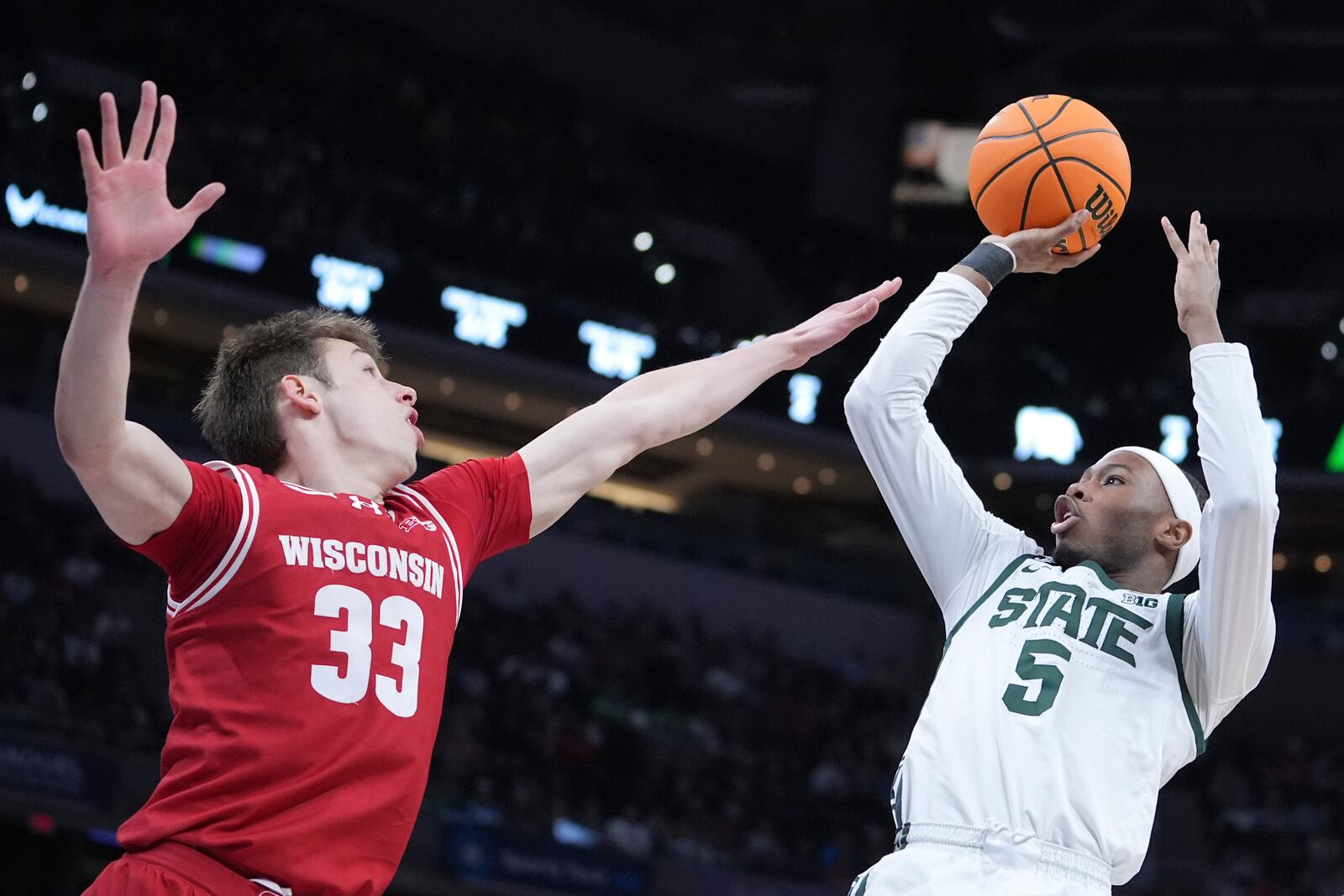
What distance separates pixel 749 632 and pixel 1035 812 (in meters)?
18.7

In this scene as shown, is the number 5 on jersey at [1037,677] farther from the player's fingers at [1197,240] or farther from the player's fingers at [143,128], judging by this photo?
the player's fingers at [143,128]

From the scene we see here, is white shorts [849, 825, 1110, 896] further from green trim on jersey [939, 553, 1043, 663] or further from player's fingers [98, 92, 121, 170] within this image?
player's fingers [98, 92, 121, 170]

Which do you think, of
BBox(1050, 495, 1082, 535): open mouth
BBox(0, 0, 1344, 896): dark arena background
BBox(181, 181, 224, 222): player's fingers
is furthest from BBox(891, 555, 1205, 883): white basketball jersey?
BBox(0, 0, 1344, 896): dark arena background

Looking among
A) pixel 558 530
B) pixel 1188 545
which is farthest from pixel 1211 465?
pixel 558 530

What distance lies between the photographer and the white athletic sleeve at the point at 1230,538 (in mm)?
3645

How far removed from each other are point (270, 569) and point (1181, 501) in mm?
2363

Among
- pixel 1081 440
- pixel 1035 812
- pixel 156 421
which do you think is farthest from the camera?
pixel 1081 440

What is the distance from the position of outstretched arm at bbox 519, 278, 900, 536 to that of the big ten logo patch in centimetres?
69

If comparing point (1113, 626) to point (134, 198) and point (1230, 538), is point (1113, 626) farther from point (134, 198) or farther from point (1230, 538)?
point (134, 198)

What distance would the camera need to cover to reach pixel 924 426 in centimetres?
432

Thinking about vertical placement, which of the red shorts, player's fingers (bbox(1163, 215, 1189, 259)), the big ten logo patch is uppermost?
the big ten logo patch

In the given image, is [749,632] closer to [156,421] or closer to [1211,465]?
[156,421]

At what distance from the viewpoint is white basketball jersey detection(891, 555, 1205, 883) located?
3.64 meters

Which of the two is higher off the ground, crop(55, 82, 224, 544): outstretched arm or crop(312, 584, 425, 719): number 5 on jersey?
crop(55, 82, 224, 544): outstretched arm
